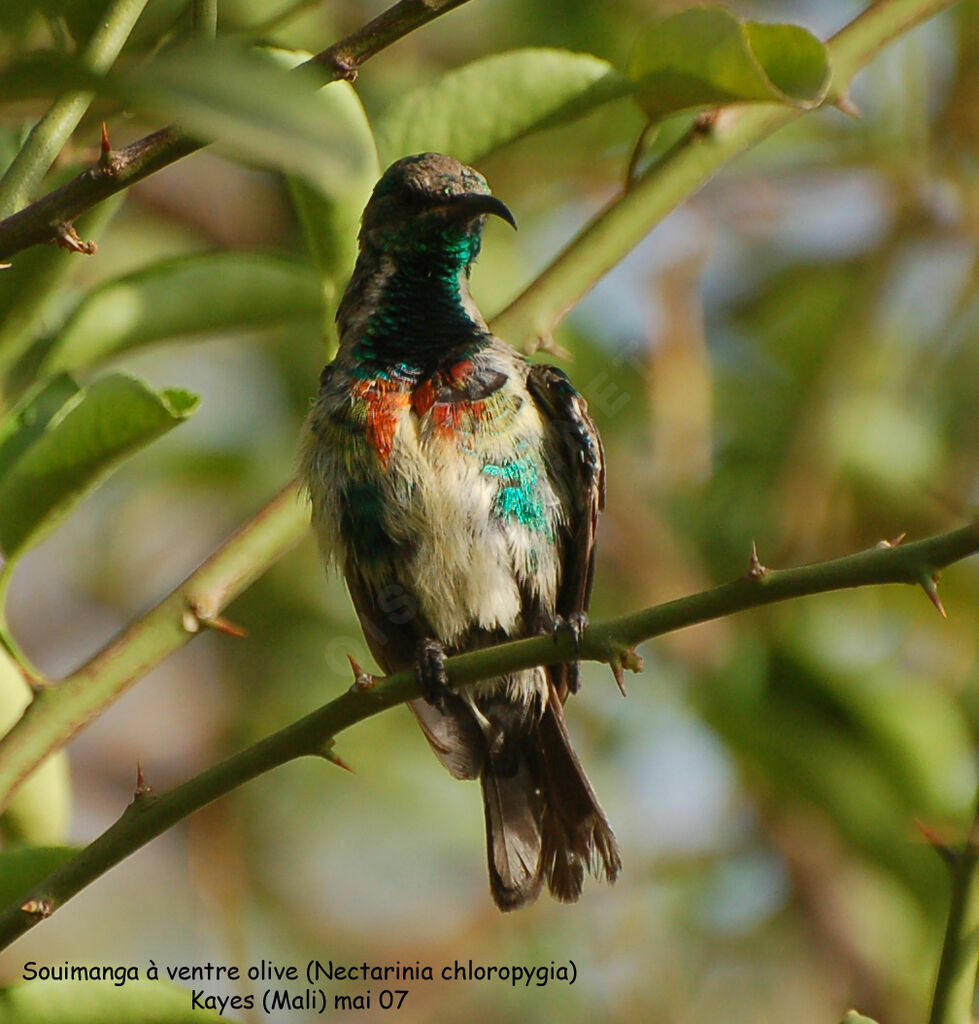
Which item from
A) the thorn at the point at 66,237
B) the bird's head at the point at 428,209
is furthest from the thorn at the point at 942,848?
the bird's head at the point at 428,209

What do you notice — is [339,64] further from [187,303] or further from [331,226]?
[187,303]

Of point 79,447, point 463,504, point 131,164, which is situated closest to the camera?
point 131,164

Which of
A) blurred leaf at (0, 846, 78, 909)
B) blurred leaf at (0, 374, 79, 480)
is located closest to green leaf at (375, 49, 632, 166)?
blurred leaf at (0, 374, 79, 480)

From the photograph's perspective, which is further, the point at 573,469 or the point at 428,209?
the point at 428,209

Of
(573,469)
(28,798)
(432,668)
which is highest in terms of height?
(573,469)

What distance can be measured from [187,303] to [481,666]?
3.55 ft

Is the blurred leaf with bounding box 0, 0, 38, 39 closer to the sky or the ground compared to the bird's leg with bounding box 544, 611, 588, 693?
closer to the ground

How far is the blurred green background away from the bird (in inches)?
24.1

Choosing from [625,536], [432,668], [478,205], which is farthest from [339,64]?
[625,536]

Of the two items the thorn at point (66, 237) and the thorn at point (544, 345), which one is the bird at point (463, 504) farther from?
the thorn at point (66, 237)

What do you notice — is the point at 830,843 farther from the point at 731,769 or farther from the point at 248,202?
the point at 248,202

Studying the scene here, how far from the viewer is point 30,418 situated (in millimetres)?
2312

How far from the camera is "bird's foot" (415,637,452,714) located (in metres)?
2.95

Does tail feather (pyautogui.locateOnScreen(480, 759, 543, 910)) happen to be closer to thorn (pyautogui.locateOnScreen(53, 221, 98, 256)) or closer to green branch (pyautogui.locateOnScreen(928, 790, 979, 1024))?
green branch (pyautogui.locateOnScreen(928, 790, 979, 1024))
